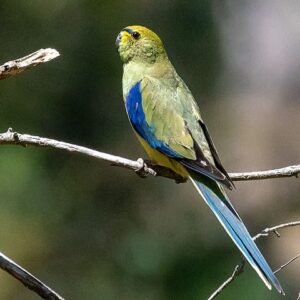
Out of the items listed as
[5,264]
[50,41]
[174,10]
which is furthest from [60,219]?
[5,264]

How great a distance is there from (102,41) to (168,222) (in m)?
1.48

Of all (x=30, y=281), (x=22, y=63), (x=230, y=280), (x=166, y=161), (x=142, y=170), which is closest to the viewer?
(x=30, y=281)

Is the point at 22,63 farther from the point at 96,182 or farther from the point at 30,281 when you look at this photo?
the point at 96,182

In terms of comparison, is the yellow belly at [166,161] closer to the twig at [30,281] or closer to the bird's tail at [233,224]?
the bird's tail at [233,224]

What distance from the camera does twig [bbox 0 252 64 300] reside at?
252cm

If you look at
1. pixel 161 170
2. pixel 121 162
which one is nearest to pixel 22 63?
pixel 121 162

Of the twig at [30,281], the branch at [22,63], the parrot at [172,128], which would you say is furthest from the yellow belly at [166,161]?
the twig at [30,281]

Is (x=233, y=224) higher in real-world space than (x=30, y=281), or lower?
lower

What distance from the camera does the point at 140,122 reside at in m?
4.00

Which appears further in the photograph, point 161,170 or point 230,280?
point 161,170

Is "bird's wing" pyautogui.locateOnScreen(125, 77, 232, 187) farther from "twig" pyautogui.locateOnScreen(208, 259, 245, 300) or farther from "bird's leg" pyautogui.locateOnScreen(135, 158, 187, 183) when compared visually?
"twig" pyautogui.locateOnScreen(208, 259, 245, 300)

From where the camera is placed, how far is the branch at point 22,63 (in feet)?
9.93

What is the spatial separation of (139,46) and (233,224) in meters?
1.29

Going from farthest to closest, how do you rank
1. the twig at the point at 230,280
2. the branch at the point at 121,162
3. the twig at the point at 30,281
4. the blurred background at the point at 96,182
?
1. the blurred background at the point at 96,182
2. the branch at the point at 121,162
3. the twig at the point at 230,280
4. the twig at the point at 30,281
